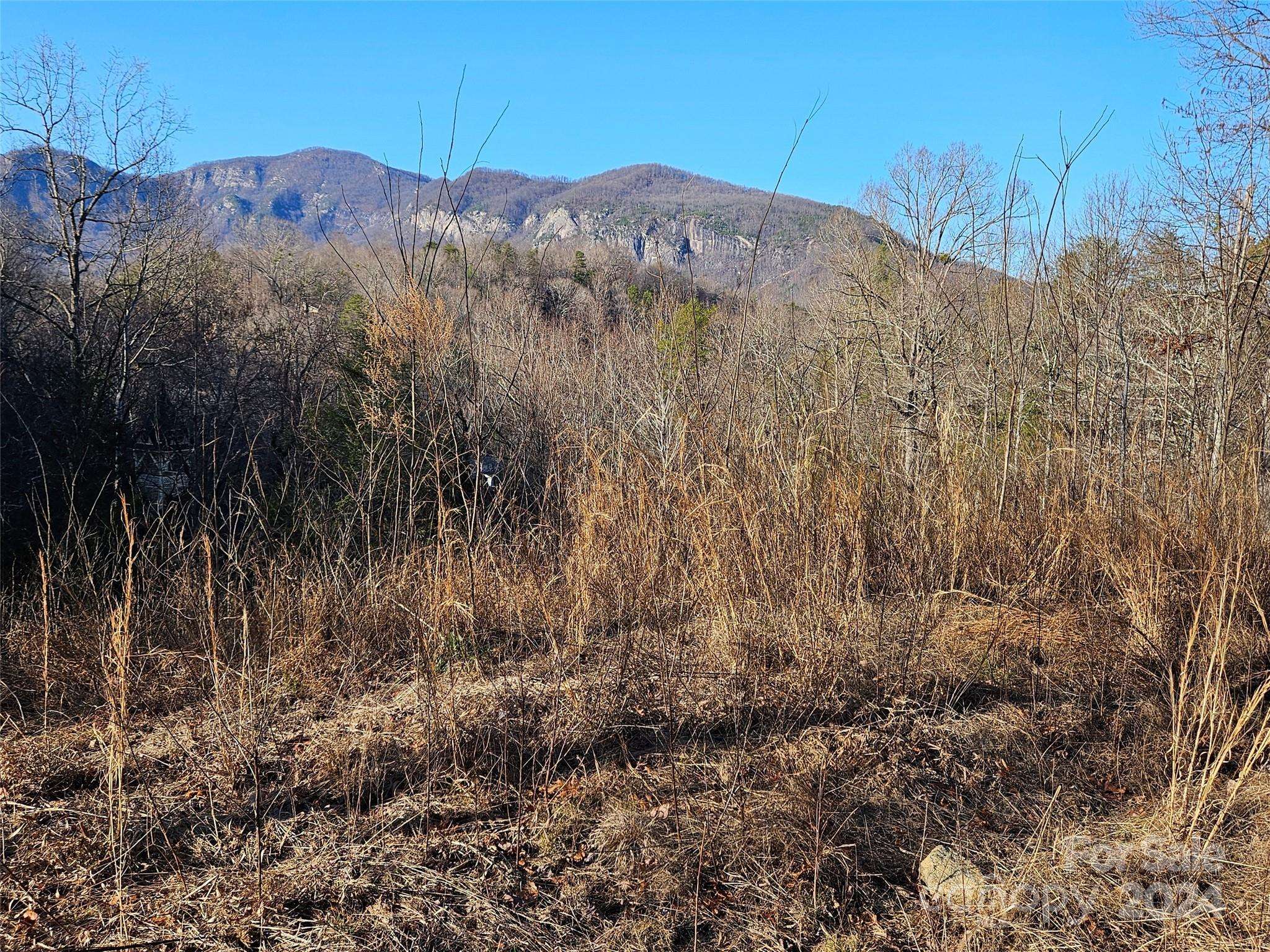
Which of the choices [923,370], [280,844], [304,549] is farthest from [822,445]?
[923,370]

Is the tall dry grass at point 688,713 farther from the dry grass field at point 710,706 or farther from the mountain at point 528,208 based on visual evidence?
the mountain at point 528,208

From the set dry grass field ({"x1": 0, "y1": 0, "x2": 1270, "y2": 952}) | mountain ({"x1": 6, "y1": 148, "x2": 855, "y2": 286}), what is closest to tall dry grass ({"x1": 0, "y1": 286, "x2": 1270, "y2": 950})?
dry grass field ({"x1": 0, "y1": 0, "x2": 1270, "y2": 952})

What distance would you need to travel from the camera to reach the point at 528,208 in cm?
8956

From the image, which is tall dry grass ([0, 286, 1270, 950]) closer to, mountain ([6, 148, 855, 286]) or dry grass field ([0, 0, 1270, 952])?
dry grass field ([0, 0, 1270, 952])

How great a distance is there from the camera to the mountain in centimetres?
359

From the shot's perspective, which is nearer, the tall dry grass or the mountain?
the tall dry grass

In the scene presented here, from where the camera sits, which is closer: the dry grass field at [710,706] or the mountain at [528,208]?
the dry grass field at [710,706]

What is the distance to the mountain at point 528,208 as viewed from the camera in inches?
141

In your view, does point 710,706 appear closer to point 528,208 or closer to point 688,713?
point 688,713

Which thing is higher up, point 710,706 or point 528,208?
point 528,208

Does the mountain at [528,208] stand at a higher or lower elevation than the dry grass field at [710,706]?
higher

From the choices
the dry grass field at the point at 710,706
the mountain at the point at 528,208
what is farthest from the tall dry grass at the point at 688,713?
the mountain at the point at 528,208

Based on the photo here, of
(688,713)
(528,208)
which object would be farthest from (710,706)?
(528,208)

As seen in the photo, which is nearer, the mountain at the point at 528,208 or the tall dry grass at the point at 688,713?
the tall dry grass at the point at 688,713
